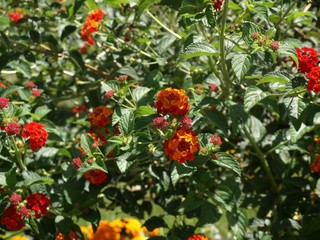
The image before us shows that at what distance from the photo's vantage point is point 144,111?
6.53ft

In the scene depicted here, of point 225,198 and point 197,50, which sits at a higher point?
point 197,50

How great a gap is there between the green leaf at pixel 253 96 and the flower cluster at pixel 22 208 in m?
0.87

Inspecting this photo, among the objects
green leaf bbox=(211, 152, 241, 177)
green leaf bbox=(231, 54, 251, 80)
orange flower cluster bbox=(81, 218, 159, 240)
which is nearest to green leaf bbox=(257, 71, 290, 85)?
green leaf bbox=(231, 54, 251, 80)

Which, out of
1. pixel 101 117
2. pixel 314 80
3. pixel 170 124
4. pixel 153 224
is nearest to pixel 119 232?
pixel 153 224

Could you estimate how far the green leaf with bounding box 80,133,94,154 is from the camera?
2104mm

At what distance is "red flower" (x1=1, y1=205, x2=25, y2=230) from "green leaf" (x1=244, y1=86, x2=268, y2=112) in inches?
38.6

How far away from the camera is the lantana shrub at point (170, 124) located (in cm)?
195

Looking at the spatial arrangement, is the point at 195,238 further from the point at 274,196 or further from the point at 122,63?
the point at 122,63

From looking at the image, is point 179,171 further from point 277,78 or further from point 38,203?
point 38,203

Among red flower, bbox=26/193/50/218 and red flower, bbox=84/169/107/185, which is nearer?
red flower, bbox=26/193/50/218

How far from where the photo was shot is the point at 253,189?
2.82 m

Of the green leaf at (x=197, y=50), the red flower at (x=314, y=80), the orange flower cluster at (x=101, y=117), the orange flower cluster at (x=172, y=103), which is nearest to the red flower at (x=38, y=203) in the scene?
the orange flower cluster at (x=101, y=117)

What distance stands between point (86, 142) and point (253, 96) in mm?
656

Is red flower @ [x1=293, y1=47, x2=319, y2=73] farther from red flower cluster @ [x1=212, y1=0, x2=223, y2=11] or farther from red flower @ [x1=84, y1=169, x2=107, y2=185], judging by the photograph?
red flower @ [x1=84, y1=169, x2=107, y2=185]
